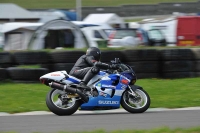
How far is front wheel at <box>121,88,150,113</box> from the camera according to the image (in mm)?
10039

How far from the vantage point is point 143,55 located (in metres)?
14.8

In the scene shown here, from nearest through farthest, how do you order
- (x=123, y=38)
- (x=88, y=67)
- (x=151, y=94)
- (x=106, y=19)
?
1. (x=88, y=67)
2. (x=151, y=94)
3. (x=123, y=38)
4. (x=106, y=19)

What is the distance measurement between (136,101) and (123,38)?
1500 centimetres

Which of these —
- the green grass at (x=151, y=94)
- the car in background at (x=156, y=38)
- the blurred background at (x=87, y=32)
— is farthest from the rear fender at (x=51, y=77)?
the car in background at (x=156, y=38)

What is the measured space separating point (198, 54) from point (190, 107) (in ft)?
14.9

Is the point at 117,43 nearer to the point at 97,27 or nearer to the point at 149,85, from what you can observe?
the point at 97,27

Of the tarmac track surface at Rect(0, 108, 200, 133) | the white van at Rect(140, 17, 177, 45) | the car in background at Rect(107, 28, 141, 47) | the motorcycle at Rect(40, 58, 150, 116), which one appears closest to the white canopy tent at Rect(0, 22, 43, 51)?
the car in background at Rect(107, 28, 141, 47)

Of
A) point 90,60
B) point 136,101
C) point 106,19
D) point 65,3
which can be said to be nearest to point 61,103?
point 90,60

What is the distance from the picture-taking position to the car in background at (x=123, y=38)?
24422 millimetres

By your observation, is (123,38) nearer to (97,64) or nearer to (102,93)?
(102,93)

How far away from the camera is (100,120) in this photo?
30.0 ft

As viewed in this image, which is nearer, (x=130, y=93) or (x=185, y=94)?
(x=130, y=93)

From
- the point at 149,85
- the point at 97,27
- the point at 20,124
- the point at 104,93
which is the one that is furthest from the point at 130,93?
the point at 97,27

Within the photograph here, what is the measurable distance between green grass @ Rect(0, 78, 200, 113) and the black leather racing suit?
108 centimetres
